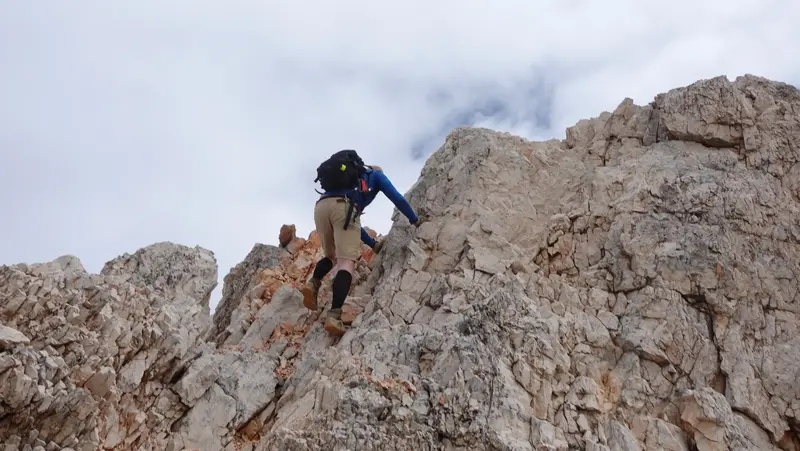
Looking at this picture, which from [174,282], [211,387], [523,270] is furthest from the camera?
[174,282]

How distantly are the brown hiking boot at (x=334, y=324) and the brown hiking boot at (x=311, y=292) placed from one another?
2.63ft

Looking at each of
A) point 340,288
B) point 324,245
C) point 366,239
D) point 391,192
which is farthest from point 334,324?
point 391,192

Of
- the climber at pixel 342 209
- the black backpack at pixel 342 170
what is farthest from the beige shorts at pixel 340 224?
the black backpack at pixel 342 170

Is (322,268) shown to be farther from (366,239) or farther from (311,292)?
(366,239)

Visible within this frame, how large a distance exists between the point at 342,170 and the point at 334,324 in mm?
2868

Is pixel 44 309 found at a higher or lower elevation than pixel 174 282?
lower

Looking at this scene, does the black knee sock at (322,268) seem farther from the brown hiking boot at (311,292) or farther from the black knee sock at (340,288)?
the black knee sock at (340,288)

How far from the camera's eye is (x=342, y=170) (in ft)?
37.7

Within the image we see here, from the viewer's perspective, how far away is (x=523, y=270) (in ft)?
36.4

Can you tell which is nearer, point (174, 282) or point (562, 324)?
point (562, 324)

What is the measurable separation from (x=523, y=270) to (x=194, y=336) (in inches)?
230

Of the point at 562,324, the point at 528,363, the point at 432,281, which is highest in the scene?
the point at 432,281

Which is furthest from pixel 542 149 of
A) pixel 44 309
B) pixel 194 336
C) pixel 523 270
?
pixel 44 309

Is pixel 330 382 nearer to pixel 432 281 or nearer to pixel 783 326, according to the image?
pixel 432 281
